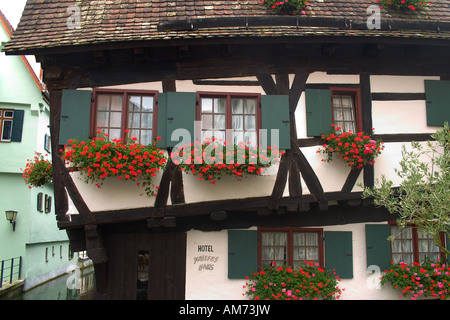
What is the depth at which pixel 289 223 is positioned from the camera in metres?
7.73

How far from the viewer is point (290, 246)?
25.2 feet

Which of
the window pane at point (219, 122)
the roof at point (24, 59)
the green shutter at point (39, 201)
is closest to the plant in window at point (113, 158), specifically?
the window pane at point (219, 122)

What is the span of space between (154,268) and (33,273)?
9537 millimetres

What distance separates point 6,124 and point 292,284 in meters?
11.9

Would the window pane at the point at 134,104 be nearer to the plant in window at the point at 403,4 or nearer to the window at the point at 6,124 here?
the plant in window at the point at 403,4

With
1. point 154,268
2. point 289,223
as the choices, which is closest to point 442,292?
point 289,223

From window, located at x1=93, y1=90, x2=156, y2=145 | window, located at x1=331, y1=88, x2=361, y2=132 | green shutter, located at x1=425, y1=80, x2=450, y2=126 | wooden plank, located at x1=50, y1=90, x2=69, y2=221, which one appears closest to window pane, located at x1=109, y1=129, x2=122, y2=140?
window, located at x1=93, y1=90, x2=156, y2=145

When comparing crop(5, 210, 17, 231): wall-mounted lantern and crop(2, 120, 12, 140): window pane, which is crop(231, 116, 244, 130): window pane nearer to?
crop(5, 210, 17, 231): wall-mounted lantern

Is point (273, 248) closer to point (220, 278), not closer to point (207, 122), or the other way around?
point (220, 278)

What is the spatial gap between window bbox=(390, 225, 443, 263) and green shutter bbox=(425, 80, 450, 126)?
6.70 feet

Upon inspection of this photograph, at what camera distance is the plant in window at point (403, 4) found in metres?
8.30

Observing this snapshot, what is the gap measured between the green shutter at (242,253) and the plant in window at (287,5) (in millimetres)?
4176

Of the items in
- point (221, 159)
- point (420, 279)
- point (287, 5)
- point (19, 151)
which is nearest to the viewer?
point (221, 159)

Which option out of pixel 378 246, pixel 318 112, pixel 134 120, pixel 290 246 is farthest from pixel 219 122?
pixel 378 246
